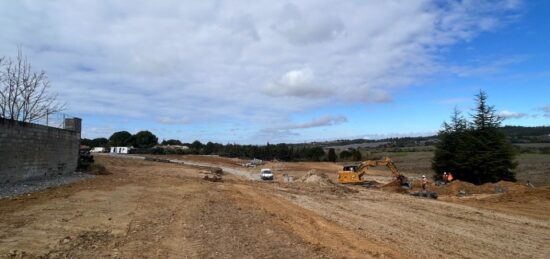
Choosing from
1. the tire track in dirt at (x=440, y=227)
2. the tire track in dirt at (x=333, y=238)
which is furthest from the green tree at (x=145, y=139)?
the tire track in dirt at (x=333, y=238)

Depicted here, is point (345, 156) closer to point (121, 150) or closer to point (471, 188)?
point (121, 150)

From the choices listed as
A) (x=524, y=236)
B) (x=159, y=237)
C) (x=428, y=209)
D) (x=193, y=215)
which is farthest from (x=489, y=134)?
(x=159, y=237)

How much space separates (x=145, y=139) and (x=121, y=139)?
6532 millimetres

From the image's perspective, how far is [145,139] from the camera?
128m

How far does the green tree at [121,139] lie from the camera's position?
127m

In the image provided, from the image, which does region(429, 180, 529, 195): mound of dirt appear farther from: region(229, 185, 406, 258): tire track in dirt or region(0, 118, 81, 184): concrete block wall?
region(0, 118, 81, 184): concrete block wall

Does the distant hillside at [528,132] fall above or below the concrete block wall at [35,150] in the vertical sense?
above

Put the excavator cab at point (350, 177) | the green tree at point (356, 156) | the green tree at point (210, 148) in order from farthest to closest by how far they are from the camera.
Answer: the green tree at point (210, 148) < the green tree at point (356, 156) < the excavator cab at point (350, 177)

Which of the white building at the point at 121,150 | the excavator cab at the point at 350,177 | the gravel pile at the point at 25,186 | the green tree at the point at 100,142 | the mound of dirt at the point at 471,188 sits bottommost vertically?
the mound of dirt at the point at 471,188

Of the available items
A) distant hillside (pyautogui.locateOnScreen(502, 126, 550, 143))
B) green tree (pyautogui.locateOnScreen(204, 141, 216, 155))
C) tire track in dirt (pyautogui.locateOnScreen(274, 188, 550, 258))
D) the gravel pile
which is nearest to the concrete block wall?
the gravel pile

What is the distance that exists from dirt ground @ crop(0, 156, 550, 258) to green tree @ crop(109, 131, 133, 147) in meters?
111

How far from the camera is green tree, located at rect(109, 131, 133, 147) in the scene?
127000 mm

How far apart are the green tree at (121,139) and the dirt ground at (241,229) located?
111 m

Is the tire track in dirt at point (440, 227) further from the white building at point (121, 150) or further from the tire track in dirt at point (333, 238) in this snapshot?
the white building at point (121, 150)
